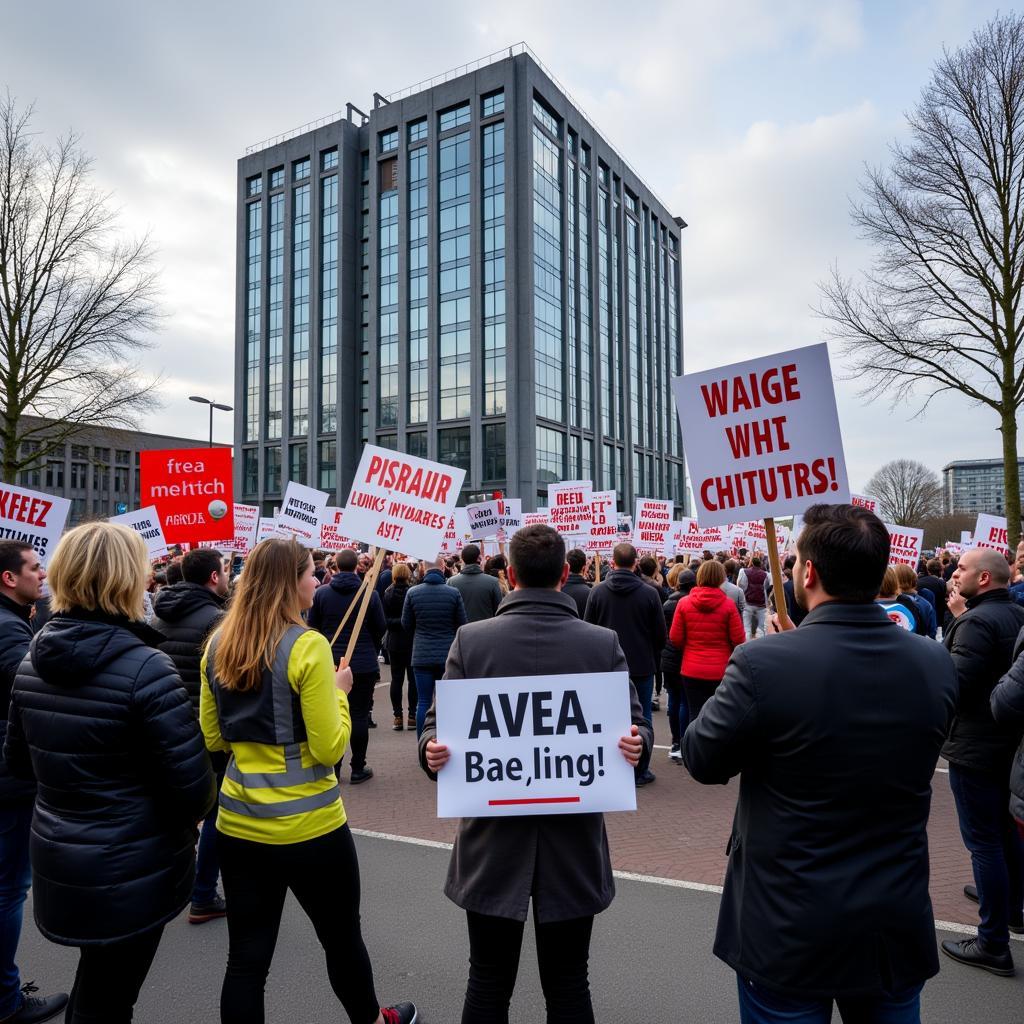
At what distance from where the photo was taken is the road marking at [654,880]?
4004mm

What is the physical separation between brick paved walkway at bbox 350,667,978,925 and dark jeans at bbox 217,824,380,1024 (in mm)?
2533

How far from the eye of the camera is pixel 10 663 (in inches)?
127

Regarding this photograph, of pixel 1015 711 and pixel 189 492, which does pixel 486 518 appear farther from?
pixel 1015 711

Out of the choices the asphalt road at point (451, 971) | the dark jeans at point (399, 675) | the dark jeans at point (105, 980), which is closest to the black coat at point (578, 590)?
the dark jeans at point (399, 675)

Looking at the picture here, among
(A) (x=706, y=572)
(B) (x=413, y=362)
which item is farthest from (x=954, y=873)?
(B) (x=413, y=362)

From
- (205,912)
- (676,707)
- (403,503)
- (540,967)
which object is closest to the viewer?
(540,967)

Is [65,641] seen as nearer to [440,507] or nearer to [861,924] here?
[861,924]

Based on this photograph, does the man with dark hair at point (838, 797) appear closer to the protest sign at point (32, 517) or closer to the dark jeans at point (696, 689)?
the dark jeans at point (696, 689)

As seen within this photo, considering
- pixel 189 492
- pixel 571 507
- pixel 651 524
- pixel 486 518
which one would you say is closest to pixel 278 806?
pixel 189 492

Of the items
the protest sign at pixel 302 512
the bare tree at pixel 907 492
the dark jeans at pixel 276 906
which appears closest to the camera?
the dark jeans at pixel 276 906

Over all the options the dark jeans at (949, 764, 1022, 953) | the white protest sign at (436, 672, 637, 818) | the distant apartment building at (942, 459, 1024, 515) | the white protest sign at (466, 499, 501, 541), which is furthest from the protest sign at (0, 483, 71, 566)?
the distant apartment building at (942, 459, 1024, 515)

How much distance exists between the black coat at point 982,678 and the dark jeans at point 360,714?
193 inches

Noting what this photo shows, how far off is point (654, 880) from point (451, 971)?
60.6 inches

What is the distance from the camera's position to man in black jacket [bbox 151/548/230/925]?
4.08m
